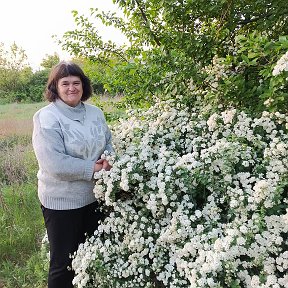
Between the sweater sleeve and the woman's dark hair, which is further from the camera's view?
the woman's dark hair

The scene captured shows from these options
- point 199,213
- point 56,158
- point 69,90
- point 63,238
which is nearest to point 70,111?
point 69,90

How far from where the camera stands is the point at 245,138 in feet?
10.5

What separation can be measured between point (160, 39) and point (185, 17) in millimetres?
375

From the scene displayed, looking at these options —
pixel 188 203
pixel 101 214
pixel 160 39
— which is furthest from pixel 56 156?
pixel 160 39

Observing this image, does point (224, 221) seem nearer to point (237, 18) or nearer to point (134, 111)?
point (134, 111)

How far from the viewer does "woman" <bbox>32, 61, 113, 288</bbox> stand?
3117 mm

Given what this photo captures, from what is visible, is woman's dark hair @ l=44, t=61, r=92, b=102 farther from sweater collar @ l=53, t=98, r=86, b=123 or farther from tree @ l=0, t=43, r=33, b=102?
tree @ l=0, t=43, r=33, b=102

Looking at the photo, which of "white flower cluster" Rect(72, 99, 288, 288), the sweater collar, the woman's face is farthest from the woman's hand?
the woman's face

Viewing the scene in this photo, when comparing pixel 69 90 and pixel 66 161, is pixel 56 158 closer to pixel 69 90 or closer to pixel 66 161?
pixel 66 161

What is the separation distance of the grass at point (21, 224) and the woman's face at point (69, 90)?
171 centimetres

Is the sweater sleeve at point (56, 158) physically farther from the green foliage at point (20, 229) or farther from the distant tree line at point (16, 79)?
the distant tree line at point (16, 79)

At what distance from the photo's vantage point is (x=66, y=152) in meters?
3.21

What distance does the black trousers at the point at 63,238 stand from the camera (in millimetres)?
3297

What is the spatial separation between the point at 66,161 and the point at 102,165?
0.32m
